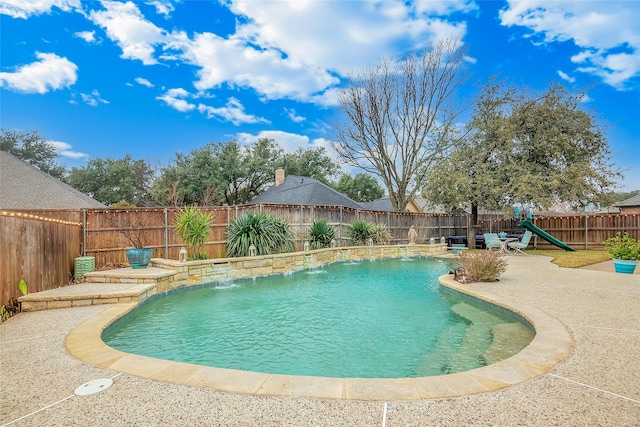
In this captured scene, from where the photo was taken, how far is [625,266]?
833cm

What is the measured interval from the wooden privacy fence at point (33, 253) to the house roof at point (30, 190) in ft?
22.1

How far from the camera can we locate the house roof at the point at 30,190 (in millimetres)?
12312

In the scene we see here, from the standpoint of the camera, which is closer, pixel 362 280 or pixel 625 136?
pixel 362 280

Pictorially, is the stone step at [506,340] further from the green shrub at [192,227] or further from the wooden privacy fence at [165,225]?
the wooden privacy fence at [165,225]

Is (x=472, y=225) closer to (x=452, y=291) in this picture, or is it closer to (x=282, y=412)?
(x=452, y=291)

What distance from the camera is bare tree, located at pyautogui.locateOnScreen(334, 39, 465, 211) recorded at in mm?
21500

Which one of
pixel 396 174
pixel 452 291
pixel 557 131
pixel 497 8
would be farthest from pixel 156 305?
pixel 396 174

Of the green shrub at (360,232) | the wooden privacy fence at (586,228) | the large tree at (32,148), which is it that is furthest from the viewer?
the large tree at (32,148)

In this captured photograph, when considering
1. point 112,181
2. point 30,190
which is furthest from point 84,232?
point 112,181

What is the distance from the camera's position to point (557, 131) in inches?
612

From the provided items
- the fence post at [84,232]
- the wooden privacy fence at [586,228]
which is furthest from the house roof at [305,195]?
the fence post at [84,232]

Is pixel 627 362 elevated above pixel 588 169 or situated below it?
below

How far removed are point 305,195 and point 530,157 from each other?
39.1 ft

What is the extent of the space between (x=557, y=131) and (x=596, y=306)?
13888mm
